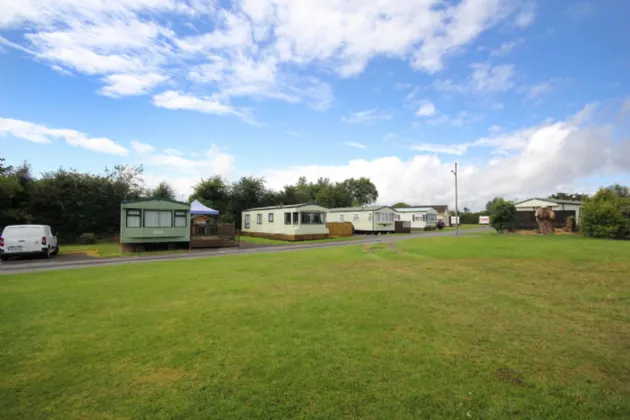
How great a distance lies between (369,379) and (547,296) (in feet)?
19.3

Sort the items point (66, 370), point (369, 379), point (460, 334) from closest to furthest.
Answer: point (369, 379) < point (66, 370) < point (460, 334)

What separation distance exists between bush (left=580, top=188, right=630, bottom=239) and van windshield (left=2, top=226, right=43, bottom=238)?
34717mm

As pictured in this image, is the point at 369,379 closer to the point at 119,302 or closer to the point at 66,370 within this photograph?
the point at 66,370

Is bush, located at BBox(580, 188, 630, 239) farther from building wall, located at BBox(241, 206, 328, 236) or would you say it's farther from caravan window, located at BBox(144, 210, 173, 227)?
caravan window, located at BBox(144, 210, 173, 227)

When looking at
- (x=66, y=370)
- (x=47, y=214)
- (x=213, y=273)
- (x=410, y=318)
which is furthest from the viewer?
(x=47, y=214)

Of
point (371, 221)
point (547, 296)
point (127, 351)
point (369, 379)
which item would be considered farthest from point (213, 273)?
point (371, 221)

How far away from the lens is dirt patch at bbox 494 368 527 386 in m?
3.62

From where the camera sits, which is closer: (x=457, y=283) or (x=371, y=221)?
(x=457, y=283)

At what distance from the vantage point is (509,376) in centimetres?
375

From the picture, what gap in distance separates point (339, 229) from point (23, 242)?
2551cm

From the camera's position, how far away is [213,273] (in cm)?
1086

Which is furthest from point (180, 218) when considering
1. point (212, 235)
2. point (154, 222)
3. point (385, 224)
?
point (385, 224)

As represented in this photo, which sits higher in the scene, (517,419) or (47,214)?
(47,214)

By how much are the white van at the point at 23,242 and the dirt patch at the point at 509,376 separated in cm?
1985
